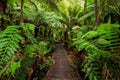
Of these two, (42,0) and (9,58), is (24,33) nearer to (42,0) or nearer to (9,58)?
(9,58)

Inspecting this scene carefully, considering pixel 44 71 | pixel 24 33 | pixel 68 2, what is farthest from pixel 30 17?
pixel 68 2

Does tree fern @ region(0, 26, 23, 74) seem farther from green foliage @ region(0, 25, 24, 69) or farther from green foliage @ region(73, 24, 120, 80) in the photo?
green foliage @ region(73, 24, 120, 80)

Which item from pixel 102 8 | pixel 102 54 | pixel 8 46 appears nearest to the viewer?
pixel 8 46

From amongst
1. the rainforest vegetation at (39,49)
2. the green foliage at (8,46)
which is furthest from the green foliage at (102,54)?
the green foliage at (8,46)

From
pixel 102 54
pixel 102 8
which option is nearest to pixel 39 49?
pixel 102 8

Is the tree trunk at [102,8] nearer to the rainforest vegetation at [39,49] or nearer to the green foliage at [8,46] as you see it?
the rainforest vegetation at [39,49]

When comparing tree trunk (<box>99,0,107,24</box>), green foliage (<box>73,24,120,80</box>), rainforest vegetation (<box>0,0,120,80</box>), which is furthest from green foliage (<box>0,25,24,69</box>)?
tree trunk (<box>99,0,107,24</box>)

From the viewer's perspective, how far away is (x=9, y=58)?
2.55m

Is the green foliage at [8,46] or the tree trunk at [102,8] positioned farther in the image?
the tree trunk at [102,8]

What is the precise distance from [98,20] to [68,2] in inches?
403

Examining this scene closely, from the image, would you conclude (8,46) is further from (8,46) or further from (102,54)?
(102,54)

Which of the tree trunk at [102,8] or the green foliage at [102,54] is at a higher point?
the tree trunk at [102,8]

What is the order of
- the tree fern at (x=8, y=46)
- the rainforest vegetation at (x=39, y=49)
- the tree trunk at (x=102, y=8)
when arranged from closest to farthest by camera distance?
1. the tree fern at (x=8, y=46)
2. the rainforest vegetation at (x=39, y=49)
3. the tree trunk at (x=102, y=8)

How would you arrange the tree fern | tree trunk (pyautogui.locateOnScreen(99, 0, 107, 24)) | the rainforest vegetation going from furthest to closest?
1. tree trunk (pyautogui.locateOnScreen(99, 0, 107, 24))
2. the rainforest vegetation
3. the tree fern
